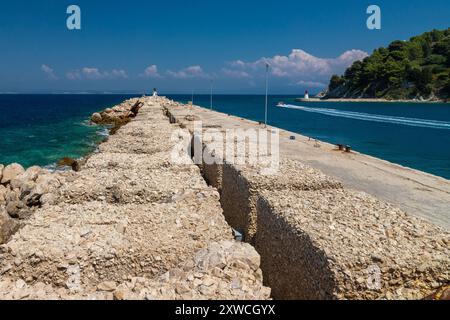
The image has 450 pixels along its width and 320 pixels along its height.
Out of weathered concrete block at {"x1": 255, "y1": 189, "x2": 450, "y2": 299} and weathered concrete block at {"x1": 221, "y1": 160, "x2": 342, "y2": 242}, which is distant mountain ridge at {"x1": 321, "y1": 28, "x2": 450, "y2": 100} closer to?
weathered concrete block at {"x1": 221, "y1": 160, "x2": 342, "y2": 242}

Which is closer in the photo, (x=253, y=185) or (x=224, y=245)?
(x=224, y=245)

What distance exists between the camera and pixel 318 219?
5523mm

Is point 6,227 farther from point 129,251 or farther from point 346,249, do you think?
point 346,249

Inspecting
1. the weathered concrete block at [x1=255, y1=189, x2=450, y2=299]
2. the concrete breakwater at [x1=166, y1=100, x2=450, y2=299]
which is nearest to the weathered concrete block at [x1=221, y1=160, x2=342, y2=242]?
the concrete breakwater at [x1=166, y1=100, x2=450, y2=299]

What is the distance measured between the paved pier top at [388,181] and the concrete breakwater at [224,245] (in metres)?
3.95

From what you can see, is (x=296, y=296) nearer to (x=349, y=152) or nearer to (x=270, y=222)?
(x=270, y=222)

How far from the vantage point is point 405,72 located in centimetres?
11706

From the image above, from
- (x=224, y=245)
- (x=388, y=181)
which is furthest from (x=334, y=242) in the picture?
(x=388, y=181)

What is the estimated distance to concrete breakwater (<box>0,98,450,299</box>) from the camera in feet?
14.6

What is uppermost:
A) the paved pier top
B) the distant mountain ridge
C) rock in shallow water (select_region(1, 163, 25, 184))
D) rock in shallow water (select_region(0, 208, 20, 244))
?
the distant mountain ridge

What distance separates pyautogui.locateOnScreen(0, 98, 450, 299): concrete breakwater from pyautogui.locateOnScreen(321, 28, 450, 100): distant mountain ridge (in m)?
119

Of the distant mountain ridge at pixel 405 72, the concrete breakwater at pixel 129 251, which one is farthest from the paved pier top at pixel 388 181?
the distant mountain ridge at pixel 405 72

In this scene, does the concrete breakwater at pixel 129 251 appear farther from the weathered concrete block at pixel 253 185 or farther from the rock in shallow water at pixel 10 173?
the rock in shallow water at pixel 10 173

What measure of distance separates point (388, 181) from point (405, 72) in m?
118
